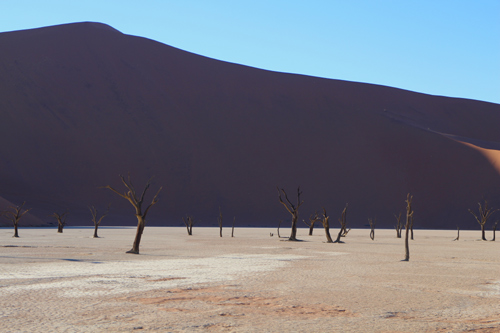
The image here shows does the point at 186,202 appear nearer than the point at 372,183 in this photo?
Yes

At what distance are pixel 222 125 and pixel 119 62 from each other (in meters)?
15.8

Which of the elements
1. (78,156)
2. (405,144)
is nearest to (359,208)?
(405,144)

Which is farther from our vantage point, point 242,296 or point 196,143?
point 196,143

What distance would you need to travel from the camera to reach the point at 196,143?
6631cm

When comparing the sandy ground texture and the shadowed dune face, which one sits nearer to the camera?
the sandy ground texture

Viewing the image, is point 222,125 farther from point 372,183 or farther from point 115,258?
point 115,258

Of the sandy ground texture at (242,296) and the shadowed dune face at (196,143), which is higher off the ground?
the shadowed dune face at (196,143)

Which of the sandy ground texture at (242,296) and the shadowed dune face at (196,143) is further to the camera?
the shadowed dune face at (196,143)

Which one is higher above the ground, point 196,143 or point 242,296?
point 196,143

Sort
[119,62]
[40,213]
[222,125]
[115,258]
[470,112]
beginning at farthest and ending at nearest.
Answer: [470,112]
[119,62]
[222,125]
[40,213]
[115,258]

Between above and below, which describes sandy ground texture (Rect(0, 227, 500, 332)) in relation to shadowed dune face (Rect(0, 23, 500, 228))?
below

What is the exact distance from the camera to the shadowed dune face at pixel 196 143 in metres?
59.2

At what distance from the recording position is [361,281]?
11.5m

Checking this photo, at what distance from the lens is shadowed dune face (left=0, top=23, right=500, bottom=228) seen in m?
59.2
